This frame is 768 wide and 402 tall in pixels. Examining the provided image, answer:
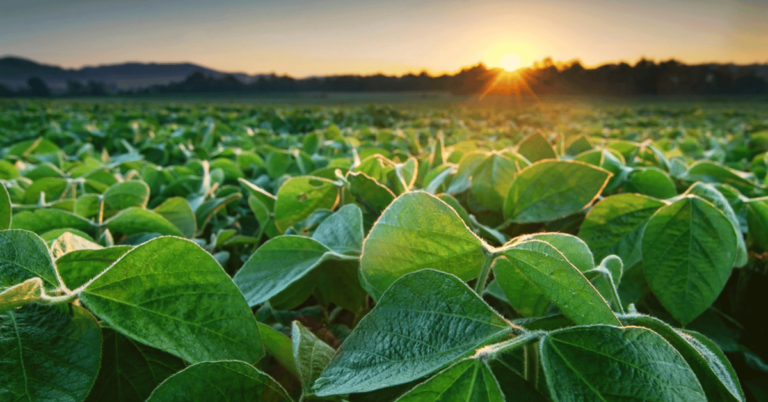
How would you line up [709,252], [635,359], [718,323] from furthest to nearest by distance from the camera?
[718,323] → [709,252] → [635,359]

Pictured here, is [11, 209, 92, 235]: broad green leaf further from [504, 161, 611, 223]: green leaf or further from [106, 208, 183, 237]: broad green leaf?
[504, 161, 611, 223]: green leaf

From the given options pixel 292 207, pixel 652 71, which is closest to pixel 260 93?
pixel 652 71

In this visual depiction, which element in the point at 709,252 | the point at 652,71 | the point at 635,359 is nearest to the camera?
the point at 635,359

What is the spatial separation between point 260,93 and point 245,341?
28.5 meters

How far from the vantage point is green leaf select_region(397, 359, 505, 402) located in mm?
239

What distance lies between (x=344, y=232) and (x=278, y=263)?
2.8 inches

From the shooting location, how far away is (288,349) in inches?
13.8

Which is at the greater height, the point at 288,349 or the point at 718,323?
the point at 288,349

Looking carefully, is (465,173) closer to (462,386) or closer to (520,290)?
(520,290)

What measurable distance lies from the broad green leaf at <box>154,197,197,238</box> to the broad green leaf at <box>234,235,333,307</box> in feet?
0.86

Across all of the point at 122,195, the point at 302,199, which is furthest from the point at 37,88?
the point at 302,199

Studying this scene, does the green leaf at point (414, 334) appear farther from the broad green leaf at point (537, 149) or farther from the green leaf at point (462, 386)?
the broad green leaf at point (537, 149)

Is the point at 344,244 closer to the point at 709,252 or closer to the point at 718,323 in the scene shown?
the point at 709,252

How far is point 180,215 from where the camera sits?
0.66m
